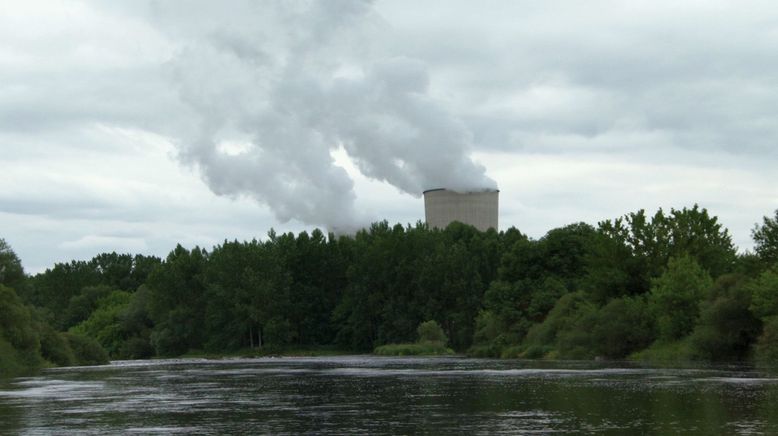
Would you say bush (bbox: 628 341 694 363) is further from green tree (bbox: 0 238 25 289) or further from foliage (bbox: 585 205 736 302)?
green tree (bbox: 0 238 25 289)

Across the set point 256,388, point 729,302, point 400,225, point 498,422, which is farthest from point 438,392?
point 400,225

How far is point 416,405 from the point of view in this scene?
35812mm

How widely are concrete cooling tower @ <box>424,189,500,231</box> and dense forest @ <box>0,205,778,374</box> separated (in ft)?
8.20

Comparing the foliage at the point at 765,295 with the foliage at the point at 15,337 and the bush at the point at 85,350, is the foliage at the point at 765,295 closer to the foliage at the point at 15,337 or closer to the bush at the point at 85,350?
the foliage at the point at 15,337

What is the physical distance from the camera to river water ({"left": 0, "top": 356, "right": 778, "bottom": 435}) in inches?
1103

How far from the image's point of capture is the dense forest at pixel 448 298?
240 ft

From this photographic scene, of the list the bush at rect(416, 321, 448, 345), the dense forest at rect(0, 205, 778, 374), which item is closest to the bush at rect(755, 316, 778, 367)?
the dense forest at rect(0, 205, 778, 374)

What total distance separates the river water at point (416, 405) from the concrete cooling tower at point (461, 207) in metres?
77.6

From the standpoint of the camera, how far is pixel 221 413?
112 ft

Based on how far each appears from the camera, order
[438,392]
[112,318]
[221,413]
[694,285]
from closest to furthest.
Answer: [221,413] → [438,392] → [694,285] → [112,318]

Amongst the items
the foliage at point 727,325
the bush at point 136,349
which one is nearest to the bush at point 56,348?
the foliage at point 727,325

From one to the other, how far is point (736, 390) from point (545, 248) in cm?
6997

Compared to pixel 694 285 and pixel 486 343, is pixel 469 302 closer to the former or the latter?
pixel 486 343

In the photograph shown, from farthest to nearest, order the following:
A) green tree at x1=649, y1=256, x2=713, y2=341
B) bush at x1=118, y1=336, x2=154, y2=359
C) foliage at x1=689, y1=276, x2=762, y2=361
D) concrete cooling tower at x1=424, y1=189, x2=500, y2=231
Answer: bush at x1=118, y1=336, x2=154, y2=359 < concrete cooling tower at x1=424, y1=189, x2=500, y2=231 < green tree at x1=649, y1=256, x2=713, y2=341 < foliage at x1=689, y1=276, x2=762, y2=361
